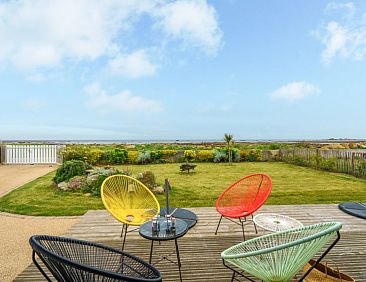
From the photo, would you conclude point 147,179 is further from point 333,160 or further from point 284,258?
point 333,160

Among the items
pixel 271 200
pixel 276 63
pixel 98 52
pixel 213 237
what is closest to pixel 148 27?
pixel 98 52

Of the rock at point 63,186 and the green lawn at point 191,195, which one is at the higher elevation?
the rock at point 63,186

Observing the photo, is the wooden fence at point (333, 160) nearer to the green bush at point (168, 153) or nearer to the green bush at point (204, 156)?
the green bush at point (204, 156)

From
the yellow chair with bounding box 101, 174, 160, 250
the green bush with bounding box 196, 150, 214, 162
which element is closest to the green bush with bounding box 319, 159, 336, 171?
the green bush with bounding box 196, 150, 214, 162

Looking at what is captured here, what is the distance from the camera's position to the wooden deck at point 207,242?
2.33 meters

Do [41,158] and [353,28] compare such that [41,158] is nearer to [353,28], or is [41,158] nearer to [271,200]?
[271,200]

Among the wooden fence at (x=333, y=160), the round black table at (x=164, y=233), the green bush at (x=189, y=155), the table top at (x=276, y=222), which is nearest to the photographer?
the round black table at (x=164, y=233)

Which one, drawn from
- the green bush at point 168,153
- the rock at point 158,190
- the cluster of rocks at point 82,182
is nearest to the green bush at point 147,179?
the rock at point 158,190

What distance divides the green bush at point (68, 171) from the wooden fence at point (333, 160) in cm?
1012

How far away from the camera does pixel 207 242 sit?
2.99m

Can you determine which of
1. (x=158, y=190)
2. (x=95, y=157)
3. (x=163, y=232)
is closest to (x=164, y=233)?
(x=163, y=232)

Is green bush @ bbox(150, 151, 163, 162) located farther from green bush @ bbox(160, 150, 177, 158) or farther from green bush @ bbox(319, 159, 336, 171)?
green bush @ bbox(319, 159, 336, 171)

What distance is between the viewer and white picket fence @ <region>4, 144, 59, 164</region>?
1329cm

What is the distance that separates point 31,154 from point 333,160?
15.2m
